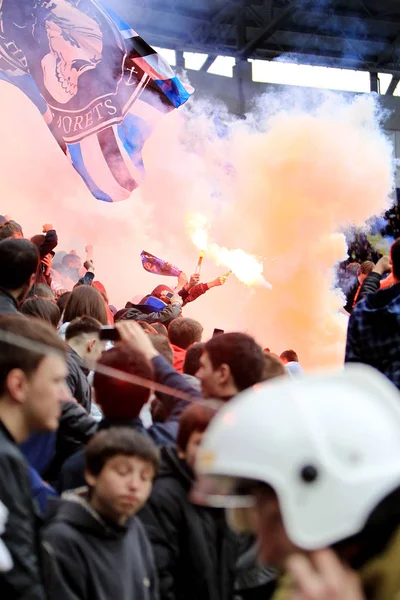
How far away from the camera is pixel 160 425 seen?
3.43 metres

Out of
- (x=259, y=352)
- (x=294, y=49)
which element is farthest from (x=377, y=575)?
(x=294, y=49)

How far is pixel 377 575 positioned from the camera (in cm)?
149

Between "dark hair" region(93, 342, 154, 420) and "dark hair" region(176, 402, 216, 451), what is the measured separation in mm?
244

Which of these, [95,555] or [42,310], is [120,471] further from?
[42,310]

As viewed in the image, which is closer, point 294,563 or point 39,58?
point 294,563

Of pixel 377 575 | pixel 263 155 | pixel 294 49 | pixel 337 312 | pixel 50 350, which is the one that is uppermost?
pixel 294 49

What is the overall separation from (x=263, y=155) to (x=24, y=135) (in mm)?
4453

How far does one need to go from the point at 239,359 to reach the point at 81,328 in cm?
125

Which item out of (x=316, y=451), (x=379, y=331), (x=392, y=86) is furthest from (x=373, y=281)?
(x=392, y=86)

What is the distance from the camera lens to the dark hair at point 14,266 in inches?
161

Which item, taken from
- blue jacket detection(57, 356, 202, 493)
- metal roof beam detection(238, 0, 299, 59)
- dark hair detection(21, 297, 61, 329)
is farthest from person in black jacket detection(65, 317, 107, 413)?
metal roof beam detection(238, 0, 299, 59)

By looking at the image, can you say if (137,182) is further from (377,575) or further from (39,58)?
(377,575)

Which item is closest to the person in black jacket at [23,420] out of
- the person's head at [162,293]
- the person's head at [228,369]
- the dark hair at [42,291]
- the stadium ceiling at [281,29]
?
the person's head at [228,369]

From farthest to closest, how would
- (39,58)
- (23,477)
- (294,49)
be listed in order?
1. (294,49)
2. (39,58)
3. (23,477)
